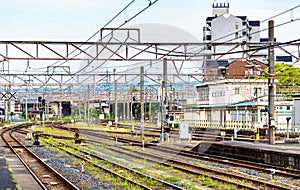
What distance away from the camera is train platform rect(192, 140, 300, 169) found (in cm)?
1844

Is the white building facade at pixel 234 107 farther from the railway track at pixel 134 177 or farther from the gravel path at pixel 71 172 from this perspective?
the railway track at pixel 134 177

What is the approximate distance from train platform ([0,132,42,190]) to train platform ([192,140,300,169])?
28.7 ft

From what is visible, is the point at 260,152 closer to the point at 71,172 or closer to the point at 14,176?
the point at 71,172

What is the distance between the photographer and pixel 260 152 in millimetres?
20516

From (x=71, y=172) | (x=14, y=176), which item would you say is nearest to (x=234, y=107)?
(x=71, y=172)

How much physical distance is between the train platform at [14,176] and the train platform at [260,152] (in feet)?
28.7

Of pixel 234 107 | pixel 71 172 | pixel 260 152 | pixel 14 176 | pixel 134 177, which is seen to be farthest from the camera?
pixel 234 107

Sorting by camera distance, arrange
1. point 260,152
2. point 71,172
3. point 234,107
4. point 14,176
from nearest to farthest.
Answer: point 14,176 → point 71,172 → point 260,152 → point 234,107

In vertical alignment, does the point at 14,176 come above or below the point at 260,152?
below

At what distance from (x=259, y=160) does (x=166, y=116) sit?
30.9 ft

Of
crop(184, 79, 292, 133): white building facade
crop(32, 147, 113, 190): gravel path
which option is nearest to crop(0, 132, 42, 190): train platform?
crop(32, 147, 113, 190): gravel path

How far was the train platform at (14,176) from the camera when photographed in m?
14.3

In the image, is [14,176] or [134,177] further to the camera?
[14,176]

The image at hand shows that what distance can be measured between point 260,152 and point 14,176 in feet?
30.8
